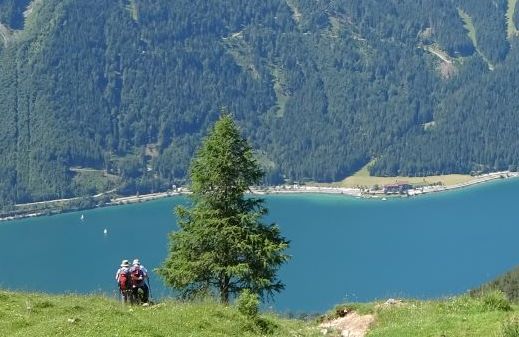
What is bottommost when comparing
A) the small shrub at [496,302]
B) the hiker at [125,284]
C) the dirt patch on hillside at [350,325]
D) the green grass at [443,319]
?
the dirt patch on hillside at [350,325]

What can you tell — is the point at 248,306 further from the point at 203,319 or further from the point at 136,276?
the point at 136,276

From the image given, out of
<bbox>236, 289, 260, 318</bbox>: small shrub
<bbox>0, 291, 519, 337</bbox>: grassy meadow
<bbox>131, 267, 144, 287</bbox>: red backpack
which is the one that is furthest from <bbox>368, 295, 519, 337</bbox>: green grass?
<bbox>131, 267, 144, 287</bbox>: red backpack

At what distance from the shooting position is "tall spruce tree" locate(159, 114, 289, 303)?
28.4 m

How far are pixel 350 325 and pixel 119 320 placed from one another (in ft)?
26.7

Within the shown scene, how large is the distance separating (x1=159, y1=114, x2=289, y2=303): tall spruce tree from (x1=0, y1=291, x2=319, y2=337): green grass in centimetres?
478

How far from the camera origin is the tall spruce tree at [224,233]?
28.4m

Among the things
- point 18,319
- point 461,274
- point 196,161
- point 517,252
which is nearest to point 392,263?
point 461,274

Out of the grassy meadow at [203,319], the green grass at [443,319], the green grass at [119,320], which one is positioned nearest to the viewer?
the green grass at [119,320]

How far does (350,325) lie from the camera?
79.5 ft

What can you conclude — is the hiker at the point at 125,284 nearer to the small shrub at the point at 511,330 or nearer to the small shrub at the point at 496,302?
the small shrub at the point at 496,302

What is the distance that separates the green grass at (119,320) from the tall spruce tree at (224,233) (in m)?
4.78

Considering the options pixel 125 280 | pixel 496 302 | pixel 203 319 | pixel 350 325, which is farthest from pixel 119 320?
pixel 496 302

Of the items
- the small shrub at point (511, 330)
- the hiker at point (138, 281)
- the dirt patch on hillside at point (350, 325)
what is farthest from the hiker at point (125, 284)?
the small shrub at point (511, 330)

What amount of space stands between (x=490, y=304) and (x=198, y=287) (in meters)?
11.4
